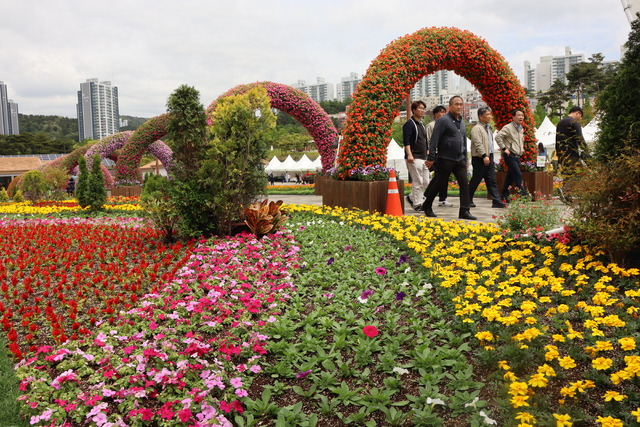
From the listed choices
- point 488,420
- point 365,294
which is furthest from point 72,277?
point 488,420

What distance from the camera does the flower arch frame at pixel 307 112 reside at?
17.7 metres

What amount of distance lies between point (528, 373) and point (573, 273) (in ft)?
5.02

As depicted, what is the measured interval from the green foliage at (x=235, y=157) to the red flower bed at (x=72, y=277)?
84 centimetres

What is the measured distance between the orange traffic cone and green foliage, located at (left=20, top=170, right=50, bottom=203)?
1330cm

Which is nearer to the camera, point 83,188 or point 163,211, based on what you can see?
point 163,211

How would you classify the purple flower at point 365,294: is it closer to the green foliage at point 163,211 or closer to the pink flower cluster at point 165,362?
the pink flower cluster at point 165,362

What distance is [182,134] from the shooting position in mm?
6590

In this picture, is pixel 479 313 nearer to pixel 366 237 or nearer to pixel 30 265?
pixel 366 237

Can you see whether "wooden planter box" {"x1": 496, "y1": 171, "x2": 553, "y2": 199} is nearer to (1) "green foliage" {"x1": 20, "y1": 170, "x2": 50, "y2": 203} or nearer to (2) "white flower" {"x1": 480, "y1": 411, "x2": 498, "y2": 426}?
(2) "white flower" {"x1": 480, "y1": 411, "x2": 498, "y2": 426}

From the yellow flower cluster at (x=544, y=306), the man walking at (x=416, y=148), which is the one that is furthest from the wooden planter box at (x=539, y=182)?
the yellow flower cluster at (x=544, y=306)

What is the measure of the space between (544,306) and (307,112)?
1580 centimetres

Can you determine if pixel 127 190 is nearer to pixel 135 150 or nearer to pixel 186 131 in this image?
pixel 135 150

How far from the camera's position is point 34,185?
52.4 feet

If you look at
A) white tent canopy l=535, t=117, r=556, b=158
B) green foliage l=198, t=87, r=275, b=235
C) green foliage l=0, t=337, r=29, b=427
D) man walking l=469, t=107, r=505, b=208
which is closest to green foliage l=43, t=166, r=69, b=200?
green foliage l=198, t=87, r=275, b=235
